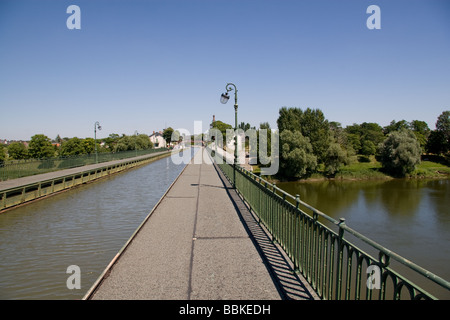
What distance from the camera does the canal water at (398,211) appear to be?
52.2 ft

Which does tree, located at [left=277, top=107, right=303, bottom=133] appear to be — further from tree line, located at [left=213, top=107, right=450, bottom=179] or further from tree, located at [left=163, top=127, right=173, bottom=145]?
tree, located at [left=163, top=127, right=173, bottom=145]

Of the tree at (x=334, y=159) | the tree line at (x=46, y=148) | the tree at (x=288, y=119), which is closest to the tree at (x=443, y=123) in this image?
the tree at (x=334, y=159)

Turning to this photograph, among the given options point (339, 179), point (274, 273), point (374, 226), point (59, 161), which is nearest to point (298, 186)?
point (339, 179)

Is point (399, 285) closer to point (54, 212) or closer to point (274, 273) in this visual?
point (274, 273)

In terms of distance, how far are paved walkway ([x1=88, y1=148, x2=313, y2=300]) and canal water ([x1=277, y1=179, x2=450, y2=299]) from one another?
8.87m

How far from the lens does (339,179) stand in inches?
1837

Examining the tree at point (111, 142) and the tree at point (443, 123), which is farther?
the tree at point (111, 142)

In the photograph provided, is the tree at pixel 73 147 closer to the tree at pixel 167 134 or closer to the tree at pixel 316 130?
the tree at pixel 167 134

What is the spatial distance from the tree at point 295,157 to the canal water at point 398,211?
198 centimetres

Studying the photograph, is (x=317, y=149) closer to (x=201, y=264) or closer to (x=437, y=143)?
(x=437, y=143)

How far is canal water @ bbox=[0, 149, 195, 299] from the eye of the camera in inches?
210

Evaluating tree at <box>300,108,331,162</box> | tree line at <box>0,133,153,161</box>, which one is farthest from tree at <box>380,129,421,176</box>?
tree line at <box>0,133,153,161</box>

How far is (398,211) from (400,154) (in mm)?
25398
